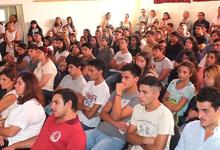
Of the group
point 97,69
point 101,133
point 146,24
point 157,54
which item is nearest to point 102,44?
point 157,54

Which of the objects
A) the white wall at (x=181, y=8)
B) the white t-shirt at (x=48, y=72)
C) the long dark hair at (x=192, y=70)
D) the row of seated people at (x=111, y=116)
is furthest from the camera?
the white wall at (x=181, y=8)

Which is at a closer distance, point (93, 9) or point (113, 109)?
point (113, 109)

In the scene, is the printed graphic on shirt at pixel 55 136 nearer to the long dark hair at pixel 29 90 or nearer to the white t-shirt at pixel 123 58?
the long dark hair at pixel 29 90

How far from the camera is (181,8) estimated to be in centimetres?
1084

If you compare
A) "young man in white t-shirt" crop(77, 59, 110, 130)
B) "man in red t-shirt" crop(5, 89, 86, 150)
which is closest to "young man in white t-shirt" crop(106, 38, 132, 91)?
"young man in white t-shirt" crop(77, 59, 110, 130)

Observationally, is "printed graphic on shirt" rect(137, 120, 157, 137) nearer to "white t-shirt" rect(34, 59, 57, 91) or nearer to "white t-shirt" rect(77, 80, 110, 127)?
"white t-shirt" rect(77, 80, 110, 127)

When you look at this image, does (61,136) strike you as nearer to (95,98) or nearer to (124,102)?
(124,102)

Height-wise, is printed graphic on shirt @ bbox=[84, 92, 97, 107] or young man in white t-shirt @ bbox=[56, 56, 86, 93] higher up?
young man in white t-shirt @ bbox=[56, 56, 86, 93]

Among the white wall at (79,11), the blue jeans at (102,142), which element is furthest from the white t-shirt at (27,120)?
the white wall at (79,11)

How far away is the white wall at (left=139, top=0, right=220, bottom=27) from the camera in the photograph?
32.8 feet

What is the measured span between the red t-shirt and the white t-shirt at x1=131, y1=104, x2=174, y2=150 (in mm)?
484

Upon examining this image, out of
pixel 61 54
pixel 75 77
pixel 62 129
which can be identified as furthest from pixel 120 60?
pixel 62 129

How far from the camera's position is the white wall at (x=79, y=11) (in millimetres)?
10375

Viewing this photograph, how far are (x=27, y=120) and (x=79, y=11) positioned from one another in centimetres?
886
